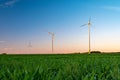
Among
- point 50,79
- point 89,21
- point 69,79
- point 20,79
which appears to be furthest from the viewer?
point 89,21

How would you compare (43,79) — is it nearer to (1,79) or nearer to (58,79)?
(58,79)

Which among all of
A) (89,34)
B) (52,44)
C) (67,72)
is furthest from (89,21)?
(67,72)

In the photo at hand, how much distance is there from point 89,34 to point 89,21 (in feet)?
15.5

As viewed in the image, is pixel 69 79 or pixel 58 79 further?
pixel 69 79

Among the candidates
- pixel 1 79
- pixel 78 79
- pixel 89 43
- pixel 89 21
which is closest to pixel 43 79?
pixel 1 79

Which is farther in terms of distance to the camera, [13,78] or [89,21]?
[89,21]

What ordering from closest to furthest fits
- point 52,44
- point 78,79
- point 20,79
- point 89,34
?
point 20,79 < point 78,79 < point 89,34 < point 52,44

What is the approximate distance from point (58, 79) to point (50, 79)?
0.11m

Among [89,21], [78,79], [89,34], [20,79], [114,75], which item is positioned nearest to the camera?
[20,79]

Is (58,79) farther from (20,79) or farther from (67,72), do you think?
(67,72)

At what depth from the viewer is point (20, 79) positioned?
278 centimetres

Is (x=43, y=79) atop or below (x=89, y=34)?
below

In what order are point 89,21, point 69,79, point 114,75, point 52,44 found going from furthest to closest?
point 52,44 → point 89,21 → point 114,75 → point 69,79

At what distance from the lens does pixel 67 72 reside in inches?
158
